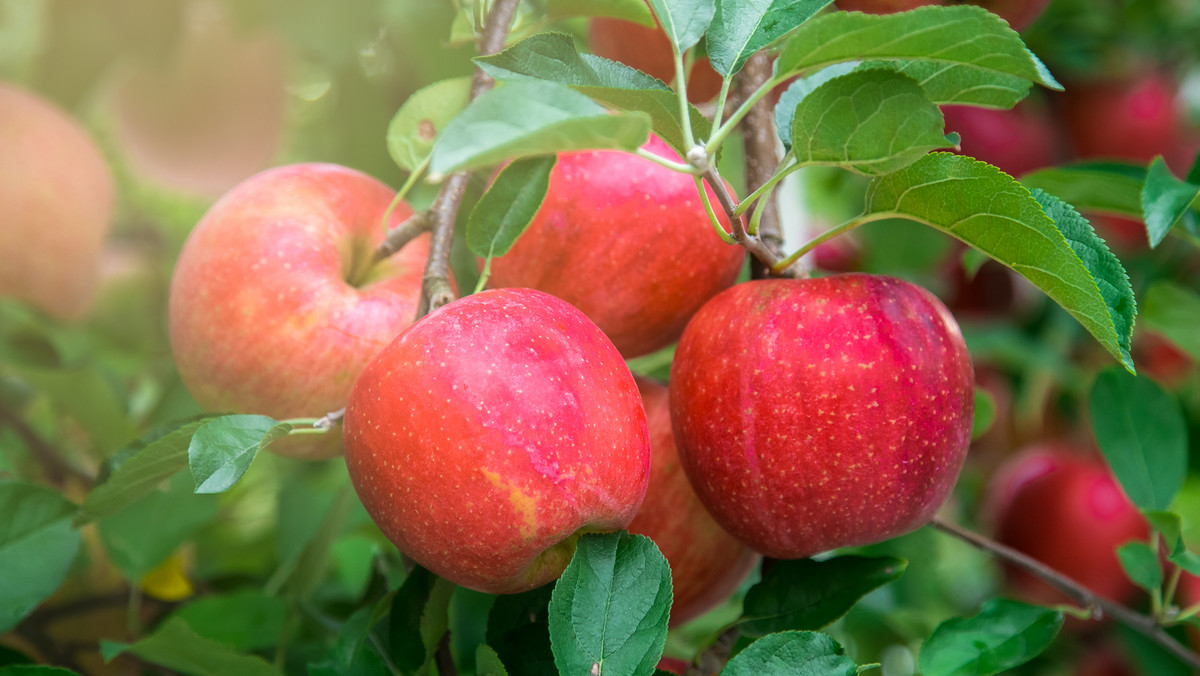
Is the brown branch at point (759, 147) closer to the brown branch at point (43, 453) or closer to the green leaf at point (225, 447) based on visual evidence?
the green leaf at point (225, 447)

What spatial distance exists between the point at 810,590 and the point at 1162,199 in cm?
28

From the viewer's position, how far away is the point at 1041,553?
103cm

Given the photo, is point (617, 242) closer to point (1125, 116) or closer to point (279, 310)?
point (279, 310)

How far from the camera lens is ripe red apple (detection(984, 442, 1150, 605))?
99 centimetres

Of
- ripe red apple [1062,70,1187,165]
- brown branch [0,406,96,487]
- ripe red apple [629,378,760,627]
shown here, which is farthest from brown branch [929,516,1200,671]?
ripe red apple [1062,70,1187,165]

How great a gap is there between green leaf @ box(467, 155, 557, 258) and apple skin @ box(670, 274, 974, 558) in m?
0.11

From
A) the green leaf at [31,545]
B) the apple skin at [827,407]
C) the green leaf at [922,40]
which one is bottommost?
the green leaf at [31,545]

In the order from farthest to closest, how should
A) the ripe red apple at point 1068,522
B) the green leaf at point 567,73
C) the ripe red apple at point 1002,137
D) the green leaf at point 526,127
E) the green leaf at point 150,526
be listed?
the ripe red apple at point 1002,137 < the ripe red apple at point 1068,522 < the green leaf at point 150,526 < the green leaf at point 567,73 < the green leaf at point 526,127

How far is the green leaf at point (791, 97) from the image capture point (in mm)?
436

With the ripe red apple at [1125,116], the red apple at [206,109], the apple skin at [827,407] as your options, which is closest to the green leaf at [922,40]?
the apple skin at [827,407]

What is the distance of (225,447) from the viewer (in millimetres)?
366

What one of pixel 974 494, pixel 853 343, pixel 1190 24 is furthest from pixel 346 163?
pixel 1190 24

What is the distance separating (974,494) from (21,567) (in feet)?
3.82

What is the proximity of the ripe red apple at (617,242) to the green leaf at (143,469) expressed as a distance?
196 mm
